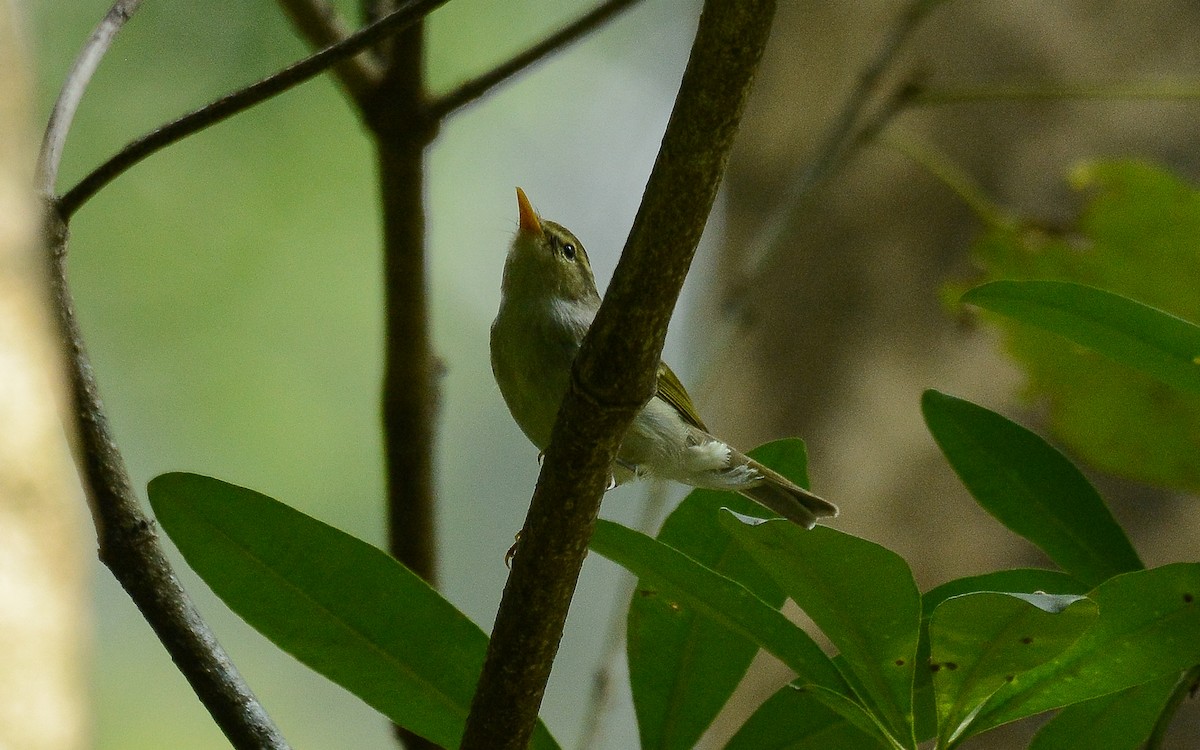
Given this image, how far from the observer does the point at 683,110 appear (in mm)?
1155

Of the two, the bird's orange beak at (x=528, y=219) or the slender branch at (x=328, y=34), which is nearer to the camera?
the slender branch at (x=328, y=34)

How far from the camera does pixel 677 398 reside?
9.88ft

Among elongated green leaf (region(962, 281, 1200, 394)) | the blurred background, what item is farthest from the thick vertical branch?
elongated green leaf (region(962, 281, 1200, 394))

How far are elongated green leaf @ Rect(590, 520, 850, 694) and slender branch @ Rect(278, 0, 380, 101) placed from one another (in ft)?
3.74

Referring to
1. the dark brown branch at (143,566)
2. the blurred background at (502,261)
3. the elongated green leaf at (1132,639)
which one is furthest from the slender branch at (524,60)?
the elongated green leaf at (1132,639)

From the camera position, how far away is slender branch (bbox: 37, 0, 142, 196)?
4.67ft

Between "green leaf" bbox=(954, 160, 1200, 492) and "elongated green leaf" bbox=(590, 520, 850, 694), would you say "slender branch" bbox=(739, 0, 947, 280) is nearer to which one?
"green leaf" bbox=(954, 160, 1200, 492)

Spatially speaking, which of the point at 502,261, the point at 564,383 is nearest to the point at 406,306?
the point at 564,383

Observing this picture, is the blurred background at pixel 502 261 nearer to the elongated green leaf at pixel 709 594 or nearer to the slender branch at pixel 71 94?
the slender branch at pixel 71 94

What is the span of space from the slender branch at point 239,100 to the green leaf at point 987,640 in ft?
3.01

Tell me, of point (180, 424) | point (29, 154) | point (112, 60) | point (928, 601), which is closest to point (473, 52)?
Answer: point (112, 60)

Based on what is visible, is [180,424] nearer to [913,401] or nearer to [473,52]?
[473,52]

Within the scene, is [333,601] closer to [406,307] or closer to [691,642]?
[691,642]

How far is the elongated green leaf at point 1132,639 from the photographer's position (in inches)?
54.4
